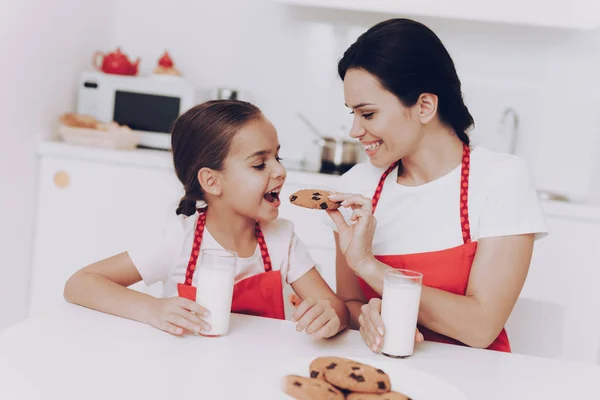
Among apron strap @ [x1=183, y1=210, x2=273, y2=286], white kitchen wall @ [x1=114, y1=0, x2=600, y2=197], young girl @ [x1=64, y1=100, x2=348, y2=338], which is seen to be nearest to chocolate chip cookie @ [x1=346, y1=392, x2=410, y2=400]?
young girl @ [x1=64, y1=100, x2=348, y2=338]

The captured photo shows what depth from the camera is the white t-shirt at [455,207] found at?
1.44 m

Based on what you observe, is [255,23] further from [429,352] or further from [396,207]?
[429,352]

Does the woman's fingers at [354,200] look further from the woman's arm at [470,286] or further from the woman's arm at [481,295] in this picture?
the woman's arm at [481,295]

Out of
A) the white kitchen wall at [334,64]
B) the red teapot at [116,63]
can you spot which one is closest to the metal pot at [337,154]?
the white kitchen wall at [334,64]

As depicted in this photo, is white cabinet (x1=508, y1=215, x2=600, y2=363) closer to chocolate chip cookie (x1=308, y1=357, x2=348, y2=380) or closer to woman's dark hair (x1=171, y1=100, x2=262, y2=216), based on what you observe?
woman's dark hair (x1=171, y1=100, x2=262, y2=216)

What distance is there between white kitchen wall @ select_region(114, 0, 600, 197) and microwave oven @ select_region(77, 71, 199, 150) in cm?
32

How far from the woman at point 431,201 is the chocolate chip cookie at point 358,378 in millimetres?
396

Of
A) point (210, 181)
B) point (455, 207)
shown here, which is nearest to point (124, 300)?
point (210, 181)

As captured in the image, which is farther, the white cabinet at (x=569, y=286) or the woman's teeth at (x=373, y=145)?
the white cabinet at (x=569, y=286)

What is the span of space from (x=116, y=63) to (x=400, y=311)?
7.45ft

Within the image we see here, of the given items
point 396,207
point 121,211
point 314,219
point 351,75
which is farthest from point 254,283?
point 121,211

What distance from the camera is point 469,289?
142cm

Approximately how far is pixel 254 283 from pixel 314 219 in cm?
118

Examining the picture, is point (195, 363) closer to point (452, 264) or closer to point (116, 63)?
point (452, 264)
